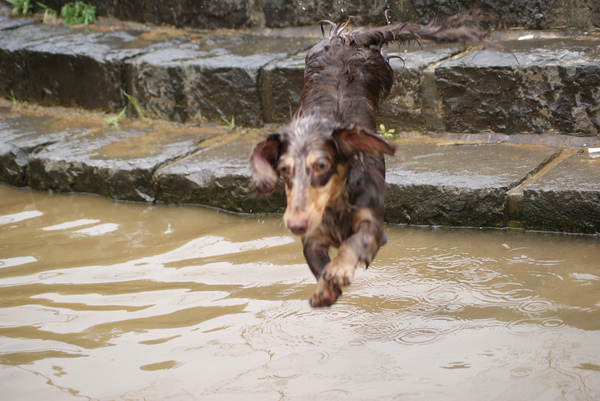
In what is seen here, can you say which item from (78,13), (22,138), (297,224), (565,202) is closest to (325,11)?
(22,138)

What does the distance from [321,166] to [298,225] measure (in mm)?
347

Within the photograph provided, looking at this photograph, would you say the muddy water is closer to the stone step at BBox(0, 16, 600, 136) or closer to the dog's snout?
the dog's snout

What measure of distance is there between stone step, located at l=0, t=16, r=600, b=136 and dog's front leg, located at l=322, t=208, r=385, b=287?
5.78 feet

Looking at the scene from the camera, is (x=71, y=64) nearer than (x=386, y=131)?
No

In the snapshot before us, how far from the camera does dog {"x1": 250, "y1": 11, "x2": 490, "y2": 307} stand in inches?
106

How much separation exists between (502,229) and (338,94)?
145 cm

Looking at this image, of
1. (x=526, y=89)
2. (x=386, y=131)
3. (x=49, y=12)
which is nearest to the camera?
(x=526, y=89)

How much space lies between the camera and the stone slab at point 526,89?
4.80 metres

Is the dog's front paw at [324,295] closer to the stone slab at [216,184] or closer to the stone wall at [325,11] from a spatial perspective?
the stone slab at [216,184]

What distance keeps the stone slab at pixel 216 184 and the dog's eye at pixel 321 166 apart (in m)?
2.06

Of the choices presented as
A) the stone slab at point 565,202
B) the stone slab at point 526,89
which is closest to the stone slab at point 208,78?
the stone slab at point 526,89

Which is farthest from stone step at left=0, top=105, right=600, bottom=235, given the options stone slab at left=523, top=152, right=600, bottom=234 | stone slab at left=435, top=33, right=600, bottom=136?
stone slab at left=435, top=33, right=600, bottom=136

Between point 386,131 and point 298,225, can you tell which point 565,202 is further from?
point 298,225

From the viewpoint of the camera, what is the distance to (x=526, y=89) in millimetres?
4961
